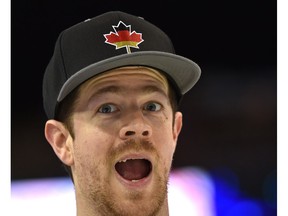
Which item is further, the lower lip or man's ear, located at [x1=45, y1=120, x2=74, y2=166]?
man's ear, located at [x1=45, y1=120, x2=74, y2=166]

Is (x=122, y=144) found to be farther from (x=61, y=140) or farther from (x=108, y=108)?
(x=61, y=140)

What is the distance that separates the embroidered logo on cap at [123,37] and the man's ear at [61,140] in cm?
30

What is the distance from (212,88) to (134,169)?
1.47 metres

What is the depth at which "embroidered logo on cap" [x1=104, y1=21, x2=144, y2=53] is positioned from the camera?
1610 mm

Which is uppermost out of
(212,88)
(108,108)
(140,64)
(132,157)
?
(212,88)

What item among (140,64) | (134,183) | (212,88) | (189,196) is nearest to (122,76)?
(140,64)

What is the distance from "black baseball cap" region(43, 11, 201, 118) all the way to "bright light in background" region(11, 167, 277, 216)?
1.01 metres

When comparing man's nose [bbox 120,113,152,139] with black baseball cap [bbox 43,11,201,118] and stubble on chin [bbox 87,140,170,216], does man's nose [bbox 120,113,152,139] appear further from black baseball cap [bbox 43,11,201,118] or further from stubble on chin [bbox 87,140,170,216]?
black baseball cap [bbox 43,11,201,118]

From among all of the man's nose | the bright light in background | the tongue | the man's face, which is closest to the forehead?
the man's face

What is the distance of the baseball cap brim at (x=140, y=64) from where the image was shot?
5.08ft

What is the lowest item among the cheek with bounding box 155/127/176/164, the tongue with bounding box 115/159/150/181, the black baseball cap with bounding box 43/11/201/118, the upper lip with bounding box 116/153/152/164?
the tongue with bounding box 115/159/150/181

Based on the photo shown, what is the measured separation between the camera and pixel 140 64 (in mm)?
1604

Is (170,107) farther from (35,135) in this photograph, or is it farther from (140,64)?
(35,135)
